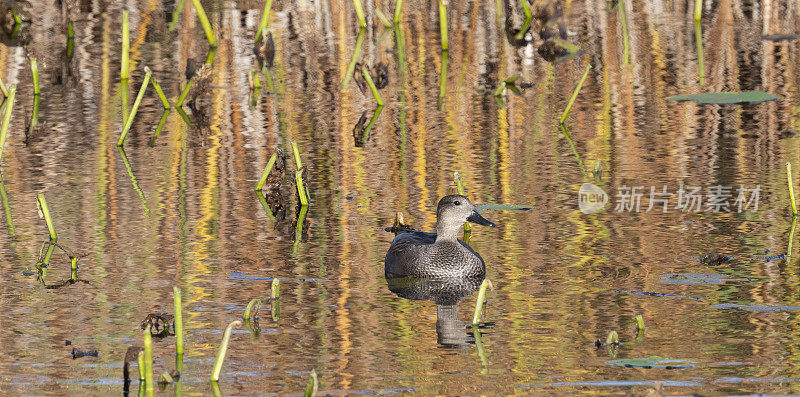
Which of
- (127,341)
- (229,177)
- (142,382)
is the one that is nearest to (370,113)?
(229,177)

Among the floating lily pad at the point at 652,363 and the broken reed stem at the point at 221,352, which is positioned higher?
the broken reed stem at the point at 221,352

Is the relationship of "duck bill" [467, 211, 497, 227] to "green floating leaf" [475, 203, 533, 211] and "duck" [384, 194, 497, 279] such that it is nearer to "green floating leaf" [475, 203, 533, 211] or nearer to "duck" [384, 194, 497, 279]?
"duck" [384, 194, 497, 279]

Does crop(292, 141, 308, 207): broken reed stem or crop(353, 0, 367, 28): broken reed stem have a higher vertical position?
crop(353, 0, 367, 28): broken reed stem

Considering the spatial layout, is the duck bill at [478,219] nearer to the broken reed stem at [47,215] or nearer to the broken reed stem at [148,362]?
the broken reed stem at [47,215]

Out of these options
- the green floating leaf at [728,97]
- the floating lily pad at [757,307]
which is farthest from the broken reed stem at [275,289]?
the green floating leaf at [728,97]

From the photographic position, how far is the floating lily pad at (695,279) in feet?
22.4

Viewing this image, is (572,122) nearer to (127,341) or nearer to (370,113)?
(370,113)

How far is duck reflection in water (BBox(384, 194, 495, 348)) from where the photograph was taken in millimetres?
7164

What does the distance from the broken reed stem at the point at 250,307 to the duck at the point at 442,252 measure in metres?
1.25

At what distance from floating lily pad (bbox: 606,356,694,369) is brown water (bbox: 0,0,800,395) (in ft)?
0.17

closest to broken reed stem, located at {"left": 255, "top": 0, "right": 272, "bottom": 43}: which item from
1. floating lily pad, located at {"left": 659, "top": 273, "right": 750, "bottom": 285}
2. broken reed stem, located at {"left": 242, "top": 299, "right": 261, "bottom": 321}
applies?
floating lily pad, located at {"left": 659, "top": 273, "right": 750, "bottom": 285}

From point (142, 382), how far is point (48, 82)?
913 centimetres

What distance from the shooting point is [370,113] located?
1188cm

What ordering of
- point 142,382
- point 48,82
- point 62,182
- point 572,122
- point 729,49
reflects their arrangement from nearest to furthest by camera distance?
point 142,382 → point 62,182 → point 572,122 → point 48,82 → point 729,49
